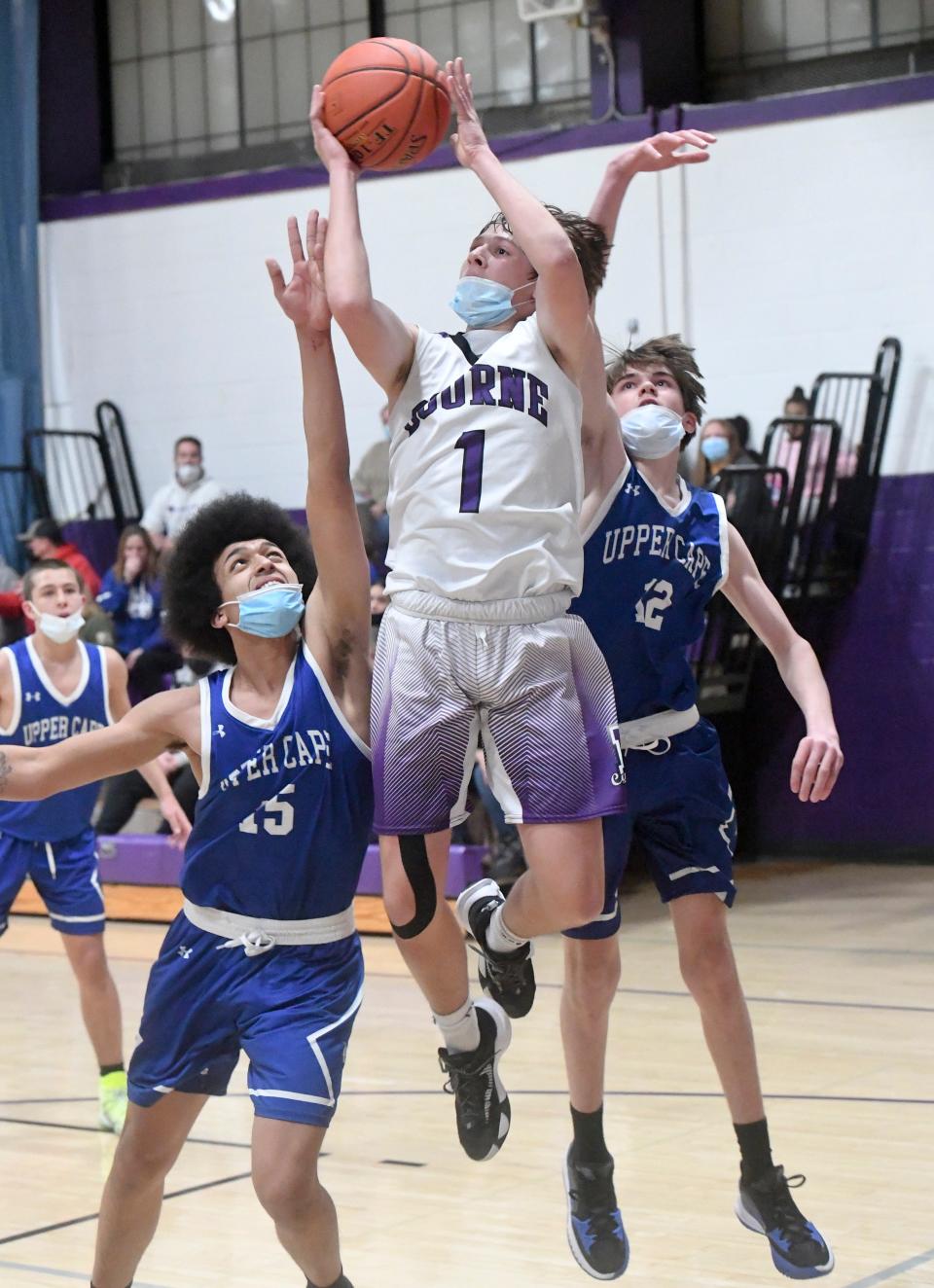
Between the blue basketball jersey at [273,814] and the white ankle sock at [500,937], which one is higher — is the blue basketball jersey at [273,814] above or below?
above

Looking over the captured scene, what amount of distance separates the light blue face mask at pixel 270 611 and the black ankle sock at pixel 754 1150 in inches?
59.5

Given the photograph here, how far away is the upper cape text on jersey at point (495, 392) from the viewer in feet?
11.2

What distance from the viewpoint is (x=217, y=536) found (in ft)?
12.1

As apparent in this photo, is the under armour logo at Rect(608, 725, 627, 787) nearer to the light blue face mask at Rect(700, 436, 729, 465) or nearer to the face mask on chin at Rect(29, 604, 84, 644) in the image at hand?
the face mask on chin at Rect(29, 604, 84, 644)

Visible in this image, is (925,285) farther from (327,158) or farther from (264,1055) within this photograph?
(264,1055)

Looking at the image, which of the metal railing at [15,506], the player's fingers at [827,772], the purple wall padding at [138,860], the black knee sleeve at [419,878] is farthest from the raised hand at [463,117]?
the metal railing at [15,506]

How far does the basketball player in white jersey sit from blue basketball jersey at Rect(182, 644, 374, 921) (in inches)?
4.1

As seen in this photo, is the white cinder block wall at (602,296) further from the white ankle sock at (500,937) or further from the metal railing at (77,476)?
the white ankle sock at (500,937)

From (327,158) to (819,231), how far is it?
6.90 metres

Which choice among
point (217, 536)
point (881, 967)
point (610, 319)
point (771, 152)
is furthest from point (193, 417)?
point (217, 536)

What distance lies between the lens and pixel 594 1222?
4.02m

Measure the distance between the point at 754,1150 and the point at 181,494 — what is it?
7.91 m

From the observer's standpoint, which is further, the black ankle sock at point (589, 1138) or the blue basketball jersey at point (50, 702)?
the blue basketball jersey at point (50, 702)

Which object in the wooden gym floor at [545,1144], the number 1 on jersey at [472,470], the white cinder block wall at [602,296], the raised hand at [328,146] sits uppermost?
the white cinder block wall at [602,296]
